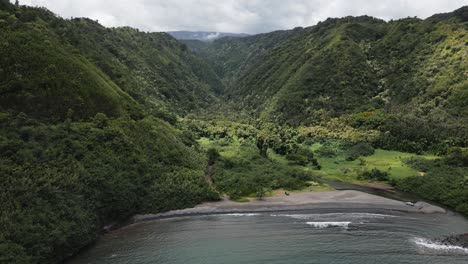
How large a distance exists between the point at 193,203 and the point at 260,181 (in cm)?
1698

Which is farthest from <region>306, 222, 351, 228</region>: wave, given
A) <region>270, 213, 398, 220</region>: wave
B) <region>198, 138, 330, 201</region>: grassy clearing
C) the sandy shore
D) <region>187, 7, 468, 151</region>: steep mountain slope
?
<region>187, 7, 468, 151</region>: steep mountain slope

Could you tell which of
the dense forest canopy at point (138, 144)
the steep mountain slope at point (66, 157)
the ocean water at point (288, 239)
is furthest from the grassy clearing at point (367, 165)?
the steep mountain slope at point (66, 157)

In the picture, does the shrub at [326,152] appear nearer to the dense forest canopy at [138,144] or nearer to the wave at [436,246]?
the dense forest canopy at [138,144]

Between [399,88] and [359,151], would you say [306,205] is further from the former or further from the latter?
[399,88]

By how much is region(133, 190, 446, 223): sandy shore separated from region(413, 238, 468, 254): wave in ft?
46.6

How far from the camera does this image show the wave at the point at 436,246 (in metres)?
62.0

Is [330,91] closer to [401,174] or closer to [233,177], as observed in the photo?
[401,174]

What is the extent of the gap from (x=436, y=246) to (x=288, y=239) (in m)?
21.7

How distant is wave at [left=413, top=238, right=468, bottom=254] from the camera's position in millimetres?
62000

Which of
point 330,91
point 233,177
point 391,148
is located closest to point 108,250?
point 233,177

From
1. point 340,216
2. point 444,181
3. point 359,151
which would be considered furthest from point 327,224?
point 359,151

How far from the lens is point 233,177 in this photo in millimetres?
91250

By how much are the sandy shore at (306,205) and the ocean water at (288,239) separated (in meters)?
1.82

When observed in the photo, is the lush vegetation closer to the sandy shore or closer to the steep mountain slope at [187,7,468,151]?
the sandy shore
